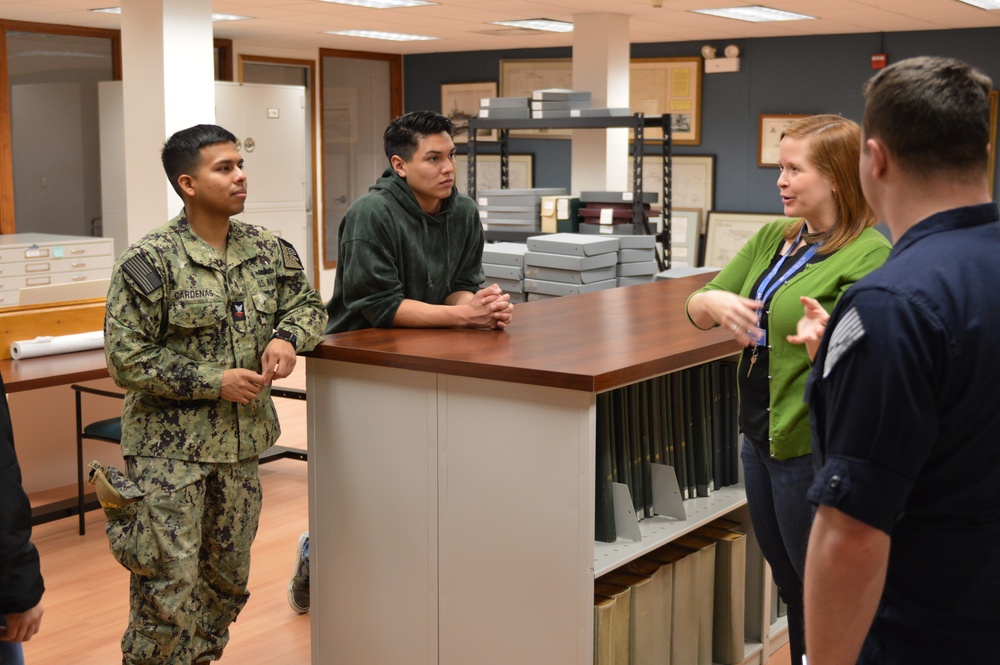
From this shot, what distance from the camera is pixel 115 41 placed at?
927 cm

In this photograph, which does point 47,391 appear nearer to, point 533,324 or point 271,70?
point 533,324

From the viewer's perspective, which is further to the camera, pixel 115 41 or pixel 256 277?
pixel 115 41

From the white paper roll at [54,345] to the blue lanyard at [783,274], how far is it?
296cm

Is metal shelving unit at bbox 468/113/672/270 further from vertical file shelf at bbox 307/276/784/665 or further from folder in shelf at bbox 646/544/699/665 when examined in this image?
folder in shelf at bbox 646/544/699/665

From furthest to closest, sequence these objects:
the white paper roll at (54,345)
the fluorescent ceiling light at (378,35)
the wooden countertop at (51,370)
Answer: the fluorescent ceiling light at (378,35) → the white paper roll at (54,345) → the wooden countertop at (51,370)

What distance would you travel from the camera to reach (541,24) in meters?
8.73

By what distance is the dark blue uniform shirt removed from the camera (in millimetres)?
1173

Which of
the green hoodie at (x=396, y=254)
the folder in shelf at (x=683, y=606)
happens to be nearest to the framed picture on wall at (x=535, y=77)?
the green hoodie at (x=396, y=254)

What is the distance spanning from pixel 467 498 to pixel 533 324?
69 cm

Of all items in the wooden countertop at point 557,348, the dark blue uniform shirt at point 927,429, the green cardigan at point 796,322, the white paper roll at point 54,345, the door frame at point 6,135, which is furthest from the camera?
the door frame at point 6,135

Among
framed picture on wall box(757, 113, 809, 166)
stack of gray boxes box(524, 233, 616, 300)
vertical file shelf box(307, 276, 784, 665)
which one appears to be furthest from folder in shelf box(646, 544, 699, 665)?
framed picture on wall box(757, 113, 809, 166)

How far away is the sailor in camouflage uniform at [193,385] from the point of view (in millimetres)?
2445

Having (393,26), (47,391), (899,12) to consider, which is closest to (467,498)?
(47,391)

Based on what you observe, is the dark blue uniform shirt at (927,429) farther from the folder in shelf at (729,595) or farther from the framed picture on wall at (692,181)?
the framed picture on wall at (692,181)
